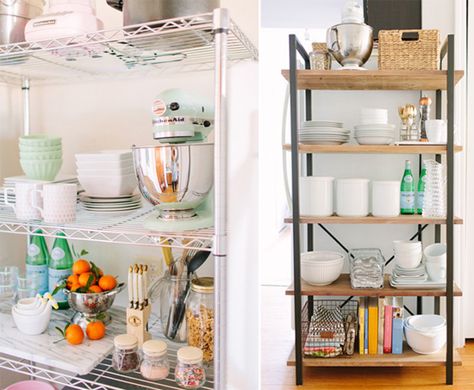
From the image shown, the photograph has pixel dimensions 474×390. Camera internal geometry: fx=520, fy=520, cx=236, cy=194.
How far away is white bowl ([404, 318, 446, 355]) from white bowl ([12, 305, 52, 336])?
1578 mm

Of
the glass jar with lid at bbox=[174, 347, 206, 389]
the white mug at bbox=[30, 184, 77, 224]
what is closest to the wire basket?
the glass jar with lid at bbox=[174, 347, 206, 389]

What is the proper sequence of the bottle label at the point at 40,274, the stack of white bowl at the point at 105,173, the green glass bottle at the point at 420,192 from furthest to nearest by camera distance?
the green glass bottle at the point at 420,192 < the bottle label at the point at 40,274 < the stack of white bowl at the point at 105,173

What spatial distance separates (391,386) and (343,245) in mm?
736

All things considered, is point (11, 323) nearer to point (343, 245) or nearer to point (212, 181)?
point (212, 181)

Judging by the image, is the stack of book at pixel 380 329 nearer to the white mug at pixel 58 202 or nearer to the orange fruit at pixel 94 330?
the orange fruit at pixel 94 330

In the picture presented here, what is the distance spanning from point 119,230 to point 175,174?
0.21 metres

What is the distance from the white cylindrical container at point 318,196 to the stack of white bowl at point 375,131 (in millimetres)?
242

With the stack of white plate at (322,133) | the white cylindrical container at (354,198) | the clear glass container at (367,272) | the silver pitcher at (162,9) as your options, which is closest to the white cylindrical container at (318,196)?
the white cylindrical container at (354,198)

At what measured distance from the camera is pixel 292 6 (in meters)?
3.67

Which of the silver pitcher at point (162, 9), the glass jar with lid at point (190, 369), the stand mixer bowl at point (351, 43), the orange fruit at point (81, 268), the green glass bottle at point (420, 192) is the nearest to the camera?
the silver pitcher at point (162, 9)

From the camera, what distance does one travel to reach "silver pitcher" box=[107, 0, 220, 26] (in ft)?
3.85

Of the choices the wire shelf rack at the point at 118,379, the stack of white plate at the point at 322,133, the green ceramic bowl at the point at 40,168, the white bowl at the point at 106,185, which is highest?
the stack of white plate at the point at 322,133

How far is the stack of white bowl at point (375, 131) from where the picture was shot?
2322mm

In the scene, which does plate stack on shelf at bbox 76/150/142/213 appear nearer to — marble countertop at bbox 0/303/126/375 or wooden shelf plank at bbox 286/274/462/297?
marble countertop at bbox 0/303/126/375
